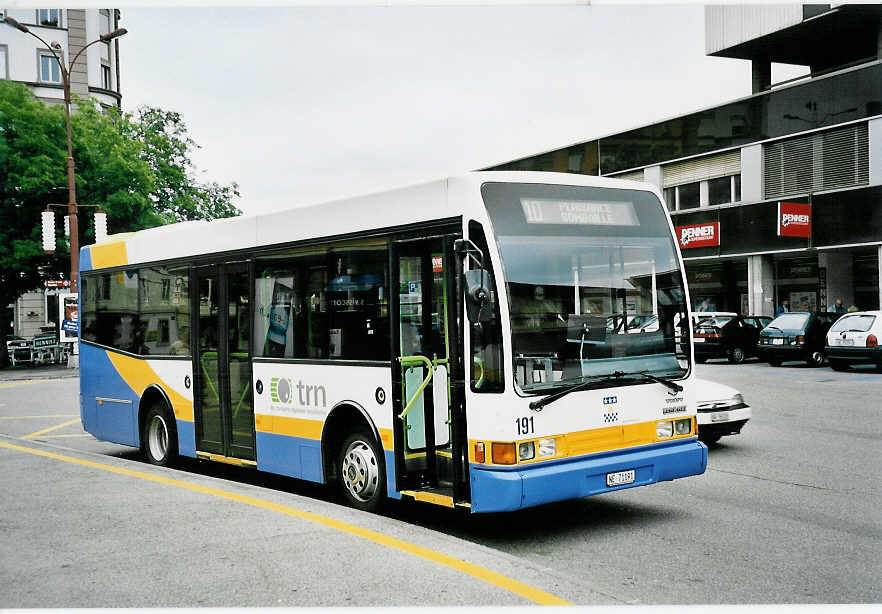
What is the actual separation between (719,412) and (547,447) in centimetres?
501

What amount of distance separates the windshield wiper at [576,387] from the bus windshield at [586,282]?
5cm

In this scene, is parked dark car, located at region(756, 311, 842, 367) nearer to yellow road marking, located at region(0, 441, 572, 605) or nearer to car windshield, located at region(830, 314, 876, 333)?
car windshield, located at region(830, 314, 876, 333)

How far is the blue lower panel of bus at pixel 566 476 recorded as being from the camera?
6.41 meters

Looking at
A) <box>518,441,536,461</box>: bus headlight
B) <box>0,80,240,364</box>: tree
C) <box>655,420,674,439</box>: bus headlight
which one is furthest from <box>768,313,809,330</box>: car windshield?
<box>518,441,536,461</box>: bus headlight

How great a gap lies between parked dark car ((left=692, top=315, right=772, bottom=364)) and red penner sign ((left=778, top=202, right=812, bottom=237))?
3947 millimetres

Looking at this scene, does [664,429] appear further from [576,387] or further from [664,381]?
[576,387]

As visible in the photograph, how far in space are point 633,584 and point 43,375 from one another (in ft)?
87.0

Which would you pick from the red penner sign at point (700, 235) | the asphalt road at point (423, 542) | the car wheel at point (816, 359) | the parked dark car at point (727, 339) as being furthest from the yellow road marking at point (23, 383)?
the red penner sign at point (700, 235)

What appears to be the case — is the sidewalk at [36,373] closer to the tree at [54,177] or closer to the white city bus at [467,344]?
the tree at [54,177]

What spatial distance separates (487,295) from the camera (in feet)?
20.9

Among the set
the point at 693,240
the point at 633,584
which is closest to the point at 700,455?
the point at 633,584

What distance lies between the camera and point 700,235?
34688 millimetres

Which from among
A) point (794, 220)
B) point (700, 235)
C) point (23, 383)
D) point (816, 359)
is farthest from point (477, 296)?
point (700, 235)

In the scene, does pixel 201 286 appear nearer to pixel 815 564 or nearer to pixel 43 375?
pixel 815 564
